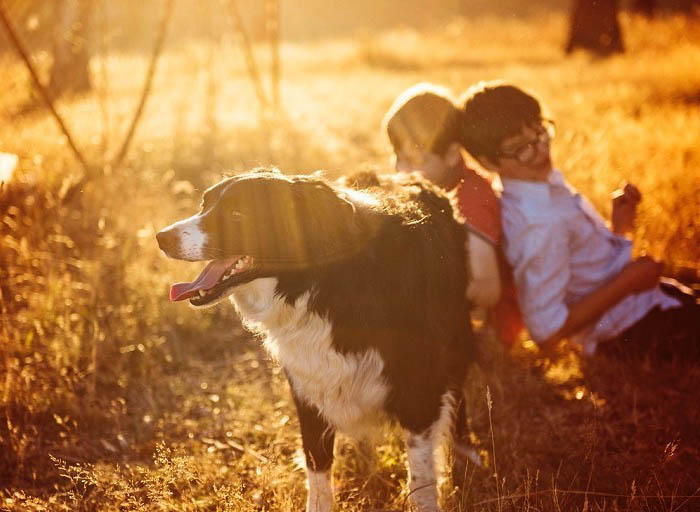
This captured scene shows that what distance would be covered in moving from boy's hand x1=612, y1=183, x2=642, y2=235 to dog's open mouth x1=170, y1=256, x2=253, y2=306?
2.35 metres

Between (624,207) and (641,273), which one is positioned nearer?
(641,273)

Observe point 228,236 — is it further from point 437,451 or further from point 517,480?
point 517,480

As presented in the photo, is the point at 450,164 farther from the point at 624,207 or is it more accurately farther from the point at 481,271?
the point at 624,207

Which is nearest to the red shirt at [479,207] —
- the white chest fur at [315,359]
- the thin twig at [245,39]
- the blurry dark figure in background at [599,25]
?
the white chest fur at [315,359]

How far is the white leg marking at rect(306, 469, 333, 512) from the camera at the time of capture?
265cm

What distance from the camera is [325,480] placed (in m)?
2.67

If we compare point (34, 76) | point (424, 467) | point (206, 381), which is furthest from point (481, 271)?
point (34, 76)

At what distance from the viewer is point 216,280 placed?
236 centimetres

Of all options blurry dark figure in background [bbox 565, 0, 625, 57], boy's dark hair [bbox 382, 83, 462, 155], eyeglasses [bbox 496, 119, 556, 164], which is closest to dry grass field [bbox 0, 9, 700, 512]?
boy's dark hair [bbox 382, 83, 462, 155]

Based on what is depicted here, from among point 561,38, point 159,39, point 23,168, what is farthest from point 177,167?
point 561,38

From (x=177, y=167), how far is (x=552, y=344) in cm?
446

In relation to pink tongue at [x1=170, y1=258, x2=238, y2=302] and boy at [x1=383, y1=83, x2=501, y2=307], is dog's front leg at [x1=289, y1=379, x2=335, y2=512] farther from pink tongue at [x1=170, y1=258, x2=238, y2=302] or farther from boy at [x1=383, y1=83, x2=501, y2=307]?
boy at [x1=383, y1=83, x2=501, y2=307]

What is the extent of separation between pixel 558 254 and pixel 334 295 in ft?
4.82

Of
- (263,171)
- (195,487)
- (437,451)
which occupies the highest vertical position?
(263,171)
